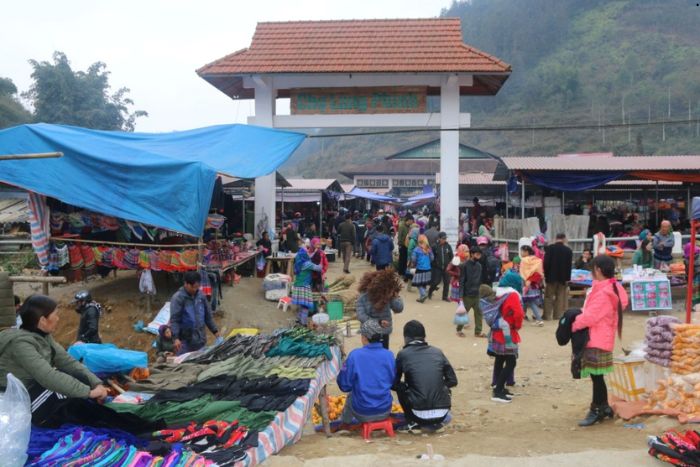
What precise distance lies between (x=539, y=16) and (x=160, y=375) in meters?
89.9

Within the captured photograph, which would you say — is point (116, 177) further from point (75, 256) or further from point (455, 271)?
point (455, 271)

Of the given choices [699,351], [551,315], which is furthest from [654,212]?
[699,351]

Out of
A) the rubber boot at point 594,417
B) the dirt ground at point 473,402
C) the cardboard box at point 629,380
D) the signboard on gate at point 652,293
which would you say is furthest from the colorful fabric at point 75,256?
the signboard on gate at point 652,293

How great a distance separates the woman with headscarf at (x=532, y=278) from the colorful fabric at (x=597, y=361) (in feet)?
19.6

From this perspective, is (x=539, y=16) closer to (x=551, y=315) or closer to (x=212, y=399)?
(x=551, y=315)

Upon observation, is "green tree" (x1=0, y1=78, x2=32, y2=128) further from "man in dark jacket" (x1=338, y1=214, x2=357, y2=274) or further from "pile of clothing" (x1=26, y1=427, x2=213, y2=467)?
"pile of clothing" (x1=26, y1=427, x2=213, y2=467)

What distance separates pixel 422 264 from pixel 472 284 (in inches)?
126

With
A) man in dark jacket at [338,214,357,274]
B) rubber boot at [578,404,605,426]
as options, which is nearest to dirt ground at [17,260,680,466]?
rubber boot at [578,404,605,426]

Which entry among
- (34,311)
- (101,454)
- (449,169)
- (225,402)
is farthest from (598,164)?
(101,454)

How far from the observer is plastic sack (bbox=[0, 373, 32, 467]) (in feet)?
12.1

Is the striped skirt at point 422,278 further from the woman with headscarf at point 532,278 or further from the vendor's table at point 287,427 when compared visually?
the vendor's table at point 287,427

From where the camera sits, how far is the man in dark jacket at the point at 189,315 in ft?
23.7

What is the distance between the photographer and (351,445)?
5.70 m

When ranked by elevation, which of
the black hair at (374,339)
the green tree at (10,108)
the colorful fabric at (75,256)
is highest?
the green tree at (10,108)
